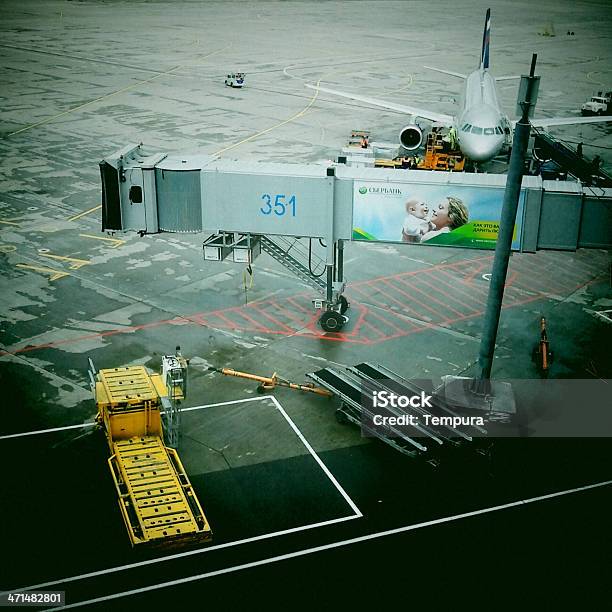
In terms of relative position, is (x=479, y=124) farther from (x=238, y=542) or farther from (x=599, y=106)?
(x=238, y=542)

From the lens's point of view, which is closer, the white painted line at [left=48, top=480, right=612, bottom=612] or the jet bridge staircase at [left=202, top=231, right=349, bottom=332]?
the white painted line at [left=48, top=480, right=612, bottom=612]

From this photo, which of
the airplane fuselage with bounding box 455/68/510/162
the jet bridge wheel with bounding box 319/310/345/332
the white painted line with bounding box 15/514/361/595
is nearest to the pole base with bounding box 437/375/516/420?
Result: the jet bridge wheel with bounding box 319/310/345/332

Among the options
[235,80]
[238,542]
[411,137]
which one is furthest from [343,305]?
[235,80]

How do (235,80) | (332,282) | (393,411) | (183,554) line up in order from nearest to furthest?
(183,554)
(393,411)
(332,282)
(235,80)

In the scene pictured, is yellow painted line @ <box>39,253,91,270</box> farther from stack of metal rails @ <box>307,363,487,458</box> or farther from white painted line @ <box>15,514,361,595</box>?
white painted line @ <box>15,514,361,595</box>

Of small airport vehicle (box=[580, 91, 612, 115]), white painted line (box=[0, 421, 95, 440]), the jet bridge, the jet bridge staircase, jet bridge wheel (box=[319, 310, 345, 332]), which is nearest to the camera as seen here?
white painted line (box=[0, 421, 95, 440])

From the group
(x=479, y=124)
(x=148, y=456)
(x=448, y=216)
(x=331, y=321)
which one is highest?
(x=479, y=124)
